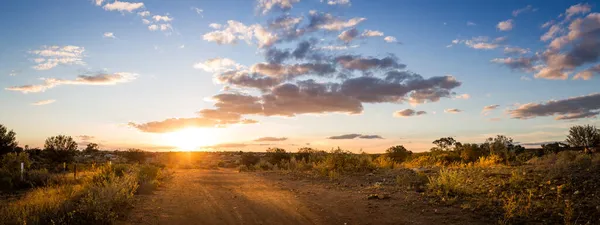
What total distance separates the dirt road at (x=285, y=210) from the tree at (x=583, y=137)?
19736mm

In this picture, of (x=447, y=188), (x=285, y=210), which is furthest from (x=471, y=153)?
(x=285, y=210)

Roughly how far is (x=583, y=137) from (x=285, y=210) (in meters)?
23.6

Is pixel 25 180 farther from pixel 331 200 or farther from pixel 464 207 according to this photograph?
pixel 464 207

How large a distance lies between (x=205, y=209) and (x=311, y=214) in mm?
3217

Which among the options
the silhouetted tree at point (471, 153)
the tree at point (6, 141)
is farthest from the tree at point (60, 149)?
the silhouetted tree at point (471, 153)

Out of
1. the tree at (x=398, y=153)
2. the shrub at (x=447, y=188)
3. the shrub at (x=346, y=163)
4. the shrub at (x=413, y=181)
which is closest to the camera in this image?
the shrub at (x=447, y=188)

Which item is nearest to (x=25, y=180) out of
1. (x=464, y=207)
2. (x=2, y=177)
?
(x=2, y=177)

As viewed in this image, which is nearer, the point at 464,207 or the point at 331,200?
the point at 464,207

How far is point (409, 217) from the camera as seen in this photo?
9.75 meters

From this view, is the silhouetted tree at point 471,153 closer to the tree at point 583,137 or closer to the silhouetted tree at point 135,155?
the tree at point 583,137

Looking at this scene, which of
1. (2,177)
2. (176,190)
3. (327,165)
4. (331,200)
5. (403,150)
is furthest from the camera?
(403,150)

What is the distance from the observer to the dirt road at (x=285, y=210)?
9.77m

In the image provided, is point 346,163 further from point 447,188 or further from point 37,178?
point 37,178

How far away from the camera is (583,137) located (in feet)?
82.6
